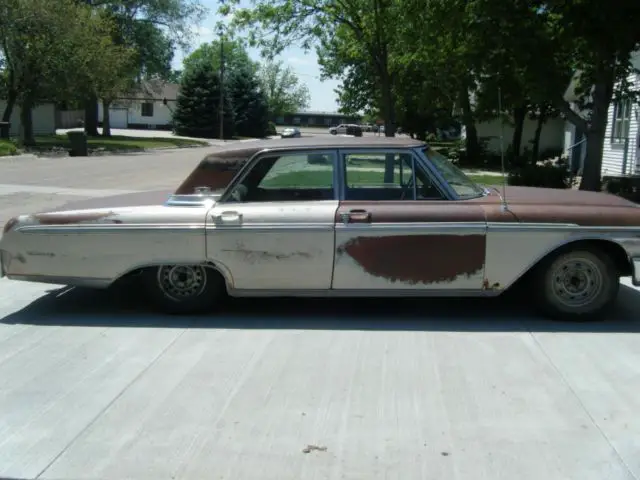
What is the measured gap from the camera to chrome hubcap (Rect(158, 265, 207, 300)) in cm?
584

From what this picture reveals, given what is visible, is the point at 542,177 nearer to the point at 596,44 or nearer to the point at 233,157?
the point at 596,44

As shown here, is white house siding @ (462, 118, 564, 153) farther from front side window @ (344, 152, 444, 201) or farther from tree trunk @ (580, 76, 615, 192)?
front side window @ (344, 152, 444, 201)

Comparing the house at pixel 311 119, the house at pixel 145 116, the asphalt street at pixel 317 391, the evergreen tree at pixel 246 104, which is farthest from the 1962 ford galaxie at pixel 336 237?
the house at pixel 311 119

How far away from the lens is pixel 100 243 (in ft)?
18.7

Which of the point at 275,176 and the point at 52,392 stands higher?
the point at 275,176

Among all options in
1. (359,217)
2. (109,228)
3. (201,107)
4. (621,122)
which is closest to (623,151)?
(621,122)

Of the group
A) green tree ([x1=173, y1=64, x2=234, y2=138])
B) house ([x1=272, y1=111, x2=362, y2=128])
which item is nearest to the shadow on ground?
green tree ([x1=173, y1=64, x2=234, y2=138])

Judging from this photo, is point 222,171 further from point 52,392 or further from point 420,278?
point 52,392

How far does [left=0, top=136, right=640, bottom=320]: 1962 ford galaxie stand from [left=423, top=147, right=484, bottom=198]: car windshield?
2 centimetres

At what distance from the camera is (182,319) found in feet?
19.1

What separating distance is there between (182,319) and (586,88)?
1469cm

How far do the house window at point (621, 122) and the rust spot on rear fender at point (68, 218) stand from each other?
1803cm

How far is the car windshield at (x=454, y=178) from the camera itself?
5840 millimetres

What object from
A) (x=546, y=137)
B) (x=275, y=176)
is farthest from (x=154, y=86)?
(x=275, y=176)
